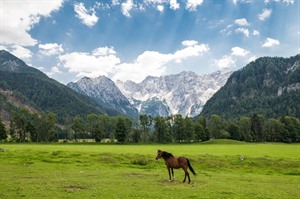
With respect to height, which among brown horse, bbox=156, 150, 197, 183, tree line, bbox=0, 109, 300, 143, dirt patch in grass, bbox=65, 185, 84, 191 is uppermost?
tree line, bbox=0, 109, 300, 143

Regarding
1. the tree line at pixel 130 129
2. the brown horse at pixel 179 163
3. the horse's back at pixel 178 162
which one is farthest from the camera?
the tree line at pixel 130 129

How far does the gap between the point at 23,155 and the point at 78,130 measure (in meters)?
129

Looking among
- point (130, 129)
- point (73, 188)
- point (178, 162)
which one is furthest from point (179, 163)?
point (130, 129)

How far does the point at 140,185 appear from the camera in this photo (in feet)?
93.6

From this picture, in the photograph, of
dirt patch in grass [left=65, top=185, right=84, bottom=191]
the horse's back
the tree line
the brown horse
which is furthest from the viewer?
the tree line

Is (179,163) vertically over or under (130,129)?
under

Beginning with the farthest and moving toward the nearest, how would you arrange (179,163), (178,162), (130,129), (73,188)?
(130,129) < (178,162) < (179,163) < (73,188)

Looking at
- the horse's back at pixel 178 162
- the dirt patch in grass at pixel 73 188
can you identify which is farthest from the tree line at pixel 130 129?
the dirt patch in grass at pixel 73 188

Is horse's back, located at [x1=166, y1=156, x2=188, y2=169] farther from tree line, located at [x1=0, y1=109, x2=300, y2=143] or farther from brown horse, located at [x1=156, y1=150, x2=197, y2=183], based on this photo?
tree line, located at [x1=0, y1=109, x2=300, y2=143]

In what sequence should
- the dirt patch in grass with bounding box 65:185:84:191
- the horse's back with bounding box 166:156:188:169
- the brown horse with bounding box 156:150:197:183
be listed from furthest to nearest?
the horse's back with bounding box 166:156:188:169
the brown horse with bounding box 156:150:197:183
the dirt patch in grass with bounding box 65:185:84:191

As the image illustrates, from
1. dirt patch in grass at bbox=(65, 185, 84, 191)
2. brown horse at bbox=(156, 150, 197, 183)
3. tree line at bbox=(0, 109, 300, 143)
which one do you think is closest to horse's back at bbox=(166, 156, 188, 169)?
brown horse at bbox=(156, 150, 197, 183)

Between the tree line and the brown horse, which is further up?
the tree line

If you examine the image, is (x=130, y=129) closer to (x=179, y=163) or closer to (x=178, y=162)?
(x=178, y=162)

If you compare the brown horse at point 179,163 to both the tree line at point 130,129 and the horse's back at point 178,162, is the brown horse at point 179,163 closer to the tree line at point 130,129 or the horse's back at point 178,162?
the horse's back at point 178,162
